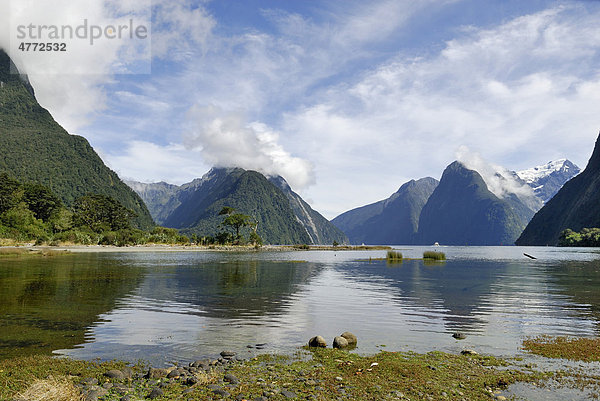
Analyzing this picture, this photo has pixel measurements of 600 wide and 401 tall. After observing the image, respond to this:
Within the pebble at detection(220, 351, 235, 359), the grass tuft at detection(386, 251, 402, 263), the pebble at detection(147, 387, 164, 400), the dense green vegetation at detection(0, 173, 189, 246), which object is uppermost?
the dense green vegetation at detection(0, 173, 189, 246)

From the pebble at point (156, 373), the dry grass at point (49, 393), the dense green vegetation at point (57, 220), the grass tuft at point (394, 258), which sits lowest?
the grass tuft at point (394, 258)

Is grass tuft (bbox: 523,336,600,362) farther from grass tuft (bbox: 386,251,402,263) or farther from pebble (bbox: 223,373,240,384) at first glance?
grass tuft (bbox: 386,251,402,263)

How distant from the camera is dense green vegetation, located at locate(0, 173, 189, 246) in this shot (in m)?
124

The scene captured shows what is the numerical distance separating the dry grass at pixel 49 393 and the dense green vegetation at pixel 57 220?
131 m

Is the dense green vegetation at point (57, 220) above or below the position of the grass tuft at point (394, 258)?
above

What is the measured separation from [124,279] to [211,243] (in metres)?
155

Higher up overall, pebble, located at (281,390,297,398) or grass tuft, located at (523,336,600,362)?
pebble, located at (281,390,297,398)

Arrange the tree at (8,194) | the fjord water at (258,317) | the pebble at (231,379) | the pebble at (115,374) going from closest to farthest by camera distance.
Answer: the pebble at (231,379), the pebble at (115,374), the fjord water at (258,317), the tree at (8,194)

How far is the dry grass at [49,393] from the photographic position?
9.81m

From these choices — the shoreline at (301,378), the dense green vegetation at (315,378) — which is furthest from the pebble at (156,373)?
the dense green vegetation at (315,378)

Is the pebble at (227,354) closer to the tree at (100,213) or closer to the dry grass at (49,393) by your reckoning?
the dry grass at (49,393)

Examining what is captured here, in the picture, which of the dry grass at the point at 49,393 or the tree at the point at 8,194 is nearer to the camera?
the dry grass at the point at 49,393

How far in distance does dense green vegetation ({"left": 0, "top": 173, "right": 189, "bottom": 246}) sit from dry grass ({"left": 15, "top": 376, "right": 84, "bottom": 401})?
130872 mm

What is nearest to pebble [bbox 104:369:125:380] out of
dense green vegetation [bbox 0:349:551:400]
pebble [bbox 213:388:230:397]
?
dense green vegetation [bbox 0:349:551:400]
